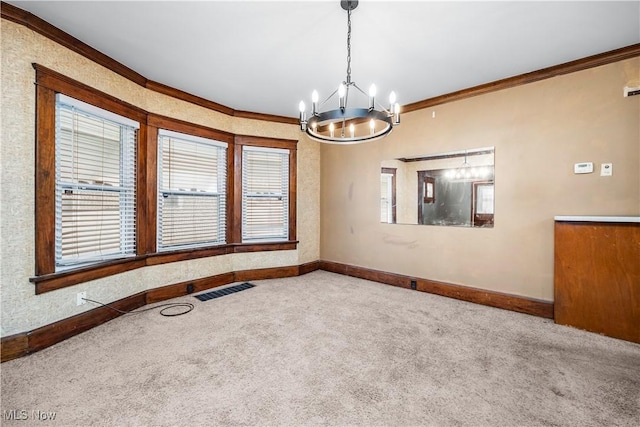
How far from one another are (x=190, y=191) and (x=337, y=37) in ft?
8.80

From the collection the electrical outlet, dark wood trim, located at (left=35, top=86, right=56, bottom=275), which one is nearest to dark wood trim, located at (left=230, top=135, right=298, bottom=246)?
the electrical outlet

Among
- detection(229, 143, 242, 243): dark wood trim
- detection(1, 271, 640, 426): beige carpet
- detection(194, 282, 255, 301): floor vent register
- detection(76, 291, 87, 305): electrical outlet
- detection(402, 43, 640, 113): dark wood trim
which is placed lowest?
detection(1, 271, 640, 426): beige carpet

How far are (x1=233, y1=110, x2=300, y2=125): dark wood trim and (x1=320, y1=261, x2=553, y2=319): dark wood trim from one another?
2616 mm

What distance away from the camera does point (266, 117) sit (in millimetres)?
4559

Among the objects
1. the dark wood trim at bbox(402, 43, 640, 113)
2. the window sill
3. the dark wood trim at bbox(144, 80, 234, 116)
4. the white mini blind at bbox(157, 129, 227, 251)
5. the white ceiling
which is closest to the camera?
the white ceiling

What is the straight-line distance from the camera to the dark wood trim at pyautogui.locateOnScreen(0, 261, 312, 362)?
219 centimetres

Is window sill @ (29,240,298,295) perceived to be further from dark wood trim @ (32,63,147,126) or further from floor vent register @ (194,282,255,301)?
dark wood trim @ (32,63,147,126)

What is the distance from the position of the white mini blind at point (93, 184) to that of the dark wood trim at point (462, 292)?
10.7 ft

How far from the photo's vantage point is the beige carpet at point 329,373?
163 cm

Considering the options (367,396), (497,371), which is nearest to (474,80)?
(497,371)

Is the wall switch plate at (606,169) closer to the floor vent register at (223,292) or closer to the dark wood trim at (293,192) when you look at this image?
the dark wood trim at (293,192)

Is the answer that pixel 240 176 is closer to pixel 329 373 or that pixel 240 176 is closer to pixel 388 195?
pixel 388 195

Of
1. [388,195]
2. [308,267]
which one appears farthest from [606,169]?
[308,267]

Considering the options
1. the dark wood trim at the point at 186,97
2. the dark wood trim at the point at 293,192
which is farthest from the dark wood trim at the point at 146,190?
the dark wood trim at the point at 293,192
